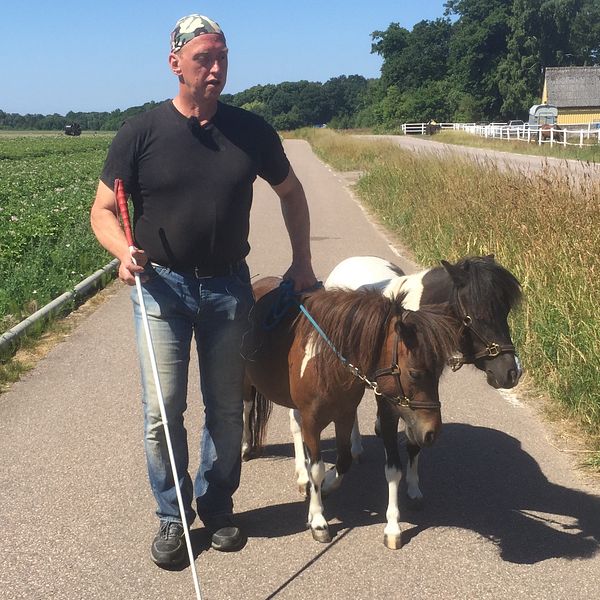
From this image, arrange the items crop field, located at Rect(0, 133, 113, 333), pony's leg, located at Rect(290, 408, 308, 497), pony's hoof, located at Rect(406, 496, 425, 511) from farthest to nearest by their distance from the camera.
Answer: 1. crop field, located at Rect(0, 133, 113, 333)
2. pony's leg, located at Rect(290, 408, 308, 497)
3. pony's hoof, located at Rect(406, 496, 425, 511)

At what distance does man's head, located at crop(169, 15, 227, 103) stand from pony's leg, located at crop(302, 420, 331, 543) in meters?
1.78

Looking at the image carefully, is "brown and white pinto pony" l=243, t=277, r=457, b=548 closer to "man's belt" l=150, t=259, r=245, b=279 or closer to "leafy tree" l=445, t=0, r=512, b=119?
"man's belt" l=150, t=259, r=245, b=279

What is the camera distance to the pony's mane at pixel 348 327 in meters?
3.78

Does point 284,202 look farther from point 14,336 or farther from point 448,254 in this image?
point 448,254

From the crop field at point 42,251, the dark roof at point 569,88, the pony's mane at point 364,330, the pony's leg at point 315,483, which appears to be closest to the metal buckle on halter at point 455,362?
the pony's mane at point 364,330

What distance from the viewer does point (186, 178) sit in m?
3.63

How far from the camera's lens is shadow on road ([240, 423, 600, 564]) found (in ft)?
13.7

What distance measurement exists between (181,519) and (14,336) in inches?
180

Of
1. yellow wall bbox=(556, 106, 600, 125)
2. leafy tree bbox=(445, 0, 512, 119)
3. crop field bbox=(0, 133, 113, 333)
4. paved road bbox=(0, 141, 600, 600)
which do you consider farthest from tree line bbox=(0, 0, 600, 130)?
paved road bbox=(0, 141, 600, 600)

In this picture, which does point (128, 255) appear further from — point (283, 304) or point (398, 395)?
point (398, 395)

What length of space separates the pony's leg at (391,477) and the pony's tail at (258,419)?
109 centimetres

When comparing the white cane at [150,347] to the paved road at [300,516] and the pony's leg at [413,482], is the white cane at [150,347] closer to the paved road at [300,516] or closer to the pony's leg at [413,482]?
the paved road at [300,516]

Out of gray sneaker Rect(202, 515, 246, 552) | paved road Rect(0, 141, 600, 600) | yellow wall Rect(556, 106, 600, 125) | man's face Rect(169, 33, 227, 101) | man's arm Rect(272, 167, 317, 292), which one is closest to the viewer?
man's face Rect(169, 33, 227, 101)

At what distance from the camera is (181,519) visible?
4012mm
